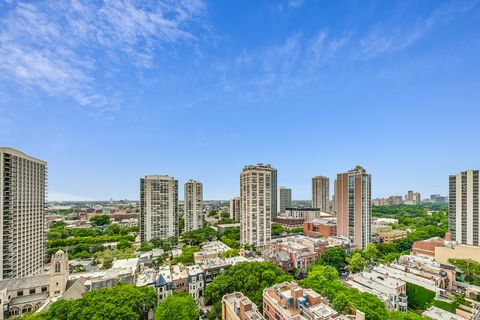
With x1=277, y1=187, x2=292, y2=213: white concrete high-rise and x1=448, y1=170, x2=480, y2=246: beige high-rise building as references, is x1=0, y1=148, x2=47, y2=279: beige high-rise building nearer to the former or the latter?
x1=448, y1=170, x2=480, y2=246: beige high-rise building

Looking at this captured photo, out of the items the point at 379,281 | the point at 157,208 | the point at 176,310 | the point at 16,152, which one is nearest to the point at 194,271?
the point at 176,310

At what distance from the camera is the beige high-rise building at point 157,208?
5850 cm

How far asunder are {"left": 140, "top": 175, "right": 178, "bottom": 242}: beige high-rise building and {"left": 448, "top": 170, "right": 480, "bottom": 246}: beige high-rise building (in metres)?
68.7

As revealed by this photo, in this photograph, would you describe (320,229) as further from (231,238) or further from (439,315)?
(439,315)

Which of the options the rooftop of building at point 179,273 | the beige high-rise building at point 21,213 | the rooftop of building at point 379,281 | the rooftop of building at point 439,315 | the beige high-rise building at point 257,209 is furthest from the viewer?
the beige high-rise building at point 257,209

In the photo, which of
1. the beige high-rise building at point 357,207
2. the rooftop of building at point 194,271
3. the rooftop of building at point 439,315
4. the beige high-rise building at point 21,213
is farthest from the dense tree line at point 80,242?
the rooftop of building at point 439,315

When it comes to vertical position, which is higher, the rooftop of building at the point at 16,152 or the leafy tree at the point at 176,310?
the rooftop of building at the point at 16,152

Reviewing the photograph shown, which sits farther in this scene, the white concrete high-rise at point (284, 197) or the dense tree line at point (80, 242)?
the white concrete high-rise at point (284, 197)

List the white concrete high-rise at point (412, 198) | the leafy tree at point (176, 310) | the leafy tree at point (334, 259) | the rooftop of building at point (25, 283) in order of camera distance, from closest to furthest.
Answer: the leafy tree at point (176, 310) → the rooftop of building at point (25, 283) → the leafy tree at point (334, 259) → the white concrete high-rise at point (412, 198)

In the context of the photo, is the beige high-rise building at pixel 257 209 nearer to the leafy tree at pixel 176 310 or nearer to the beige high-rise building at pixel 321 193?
the leafy tree at pixel 176 310

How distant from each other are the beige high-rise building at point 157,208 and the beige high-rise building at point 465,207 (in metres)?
68.7

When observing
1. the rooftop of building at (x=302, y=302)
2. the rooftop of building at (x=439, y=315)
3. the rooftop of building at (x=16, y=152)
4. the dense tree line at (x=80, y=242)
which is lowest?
the dense tree line at (x=80, y=242)

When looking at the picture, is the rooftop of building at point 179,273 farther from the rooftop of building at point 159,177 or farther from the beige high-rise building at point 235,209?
the beige high-rise building at point 235,209

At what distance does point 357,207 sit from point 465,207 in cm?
2235
